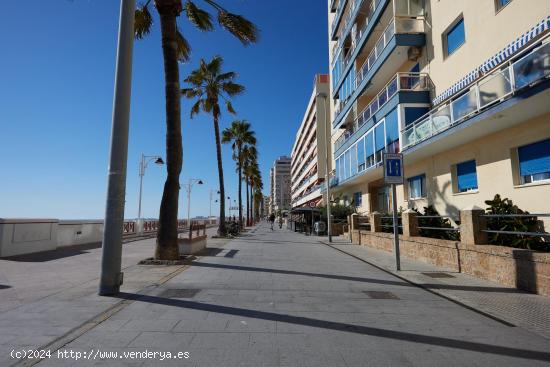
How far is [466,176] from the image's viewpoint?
1505 centimetres

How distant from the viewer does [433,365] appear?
375 cm

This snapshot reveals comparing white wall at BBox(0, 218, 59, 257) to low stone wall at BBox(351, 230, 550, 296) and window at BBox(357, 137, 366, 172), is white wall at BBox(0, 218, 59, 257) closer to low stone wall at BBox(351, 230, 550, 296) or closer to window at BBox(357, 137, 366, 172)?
low stone wall at BBox(351, 230, 550, 296)

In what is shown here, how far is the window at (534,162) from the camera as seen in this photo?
1078 cm

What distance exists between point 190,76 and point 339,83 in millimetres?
14481

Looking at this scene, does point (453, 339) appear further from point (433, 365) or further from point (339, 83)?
point (339, 83)

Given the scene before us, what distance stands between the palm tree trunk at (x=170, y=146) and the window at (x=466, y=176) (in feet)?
36.0

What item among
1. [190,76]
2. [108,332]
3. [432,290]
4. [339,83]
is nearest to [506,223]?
[432,290]

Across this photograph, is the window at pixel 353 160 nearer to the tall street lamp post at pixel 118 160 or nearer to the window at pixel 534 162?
the window at pixel 534 162

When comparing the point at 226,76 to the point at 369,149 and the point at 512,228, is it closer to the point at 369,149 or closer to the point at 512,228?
the point at 369,149

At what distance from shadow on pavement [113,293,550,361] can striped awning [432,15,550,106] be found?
967cm

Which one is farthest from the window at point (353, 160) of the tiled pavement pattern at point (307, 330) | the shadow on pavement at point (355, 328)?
the shadow on pavement at point (355, 328)

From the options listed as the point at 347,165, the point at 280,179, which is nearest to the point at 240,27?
the point at 347,165

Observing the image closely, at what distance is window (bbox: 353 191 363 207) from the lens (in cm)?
2994

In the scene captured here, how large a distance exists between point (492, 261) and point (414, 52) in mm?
14225
